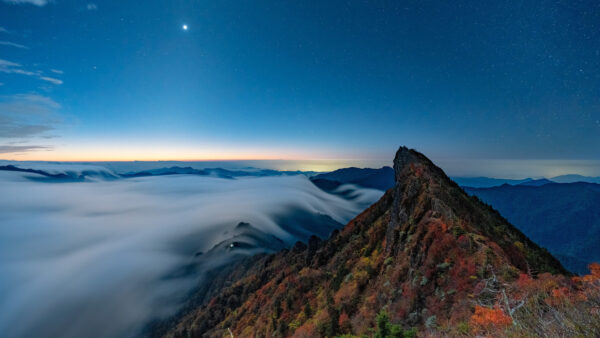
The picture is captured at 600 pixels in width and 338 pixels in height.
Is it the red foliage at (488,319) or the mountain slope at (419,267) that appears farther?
the mountain slope at (419,267)

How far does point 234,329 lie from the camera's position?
234 feet

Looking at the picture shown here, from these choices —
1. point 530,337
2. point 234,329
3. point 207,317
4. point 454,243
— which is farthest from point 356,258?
point 207,317

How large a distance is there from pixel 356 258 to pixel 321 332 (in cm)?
1506

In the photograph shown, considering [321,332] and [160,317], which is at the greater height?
[321,332]

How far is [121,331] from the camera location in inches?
7072

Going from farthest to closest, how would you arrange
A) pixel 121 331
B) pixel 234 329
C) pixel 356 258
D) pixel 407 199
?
1. pixel 121 331
2. pixel 234 329
3. pixel 356 258
4. pixel 407 199

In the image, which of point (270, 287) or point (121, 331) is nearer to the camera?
point (270, 287)

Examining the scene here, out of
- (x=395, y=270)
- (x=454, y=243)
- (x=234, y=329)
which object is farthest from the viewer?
(x=234, y=329)

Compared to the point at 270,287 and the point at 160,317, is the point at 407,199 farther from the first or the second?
the point at 160,317

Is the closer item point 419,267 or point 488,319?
point 488,319

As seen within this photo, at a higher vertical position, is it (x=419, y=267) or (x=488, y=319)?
(x=488, y=319)

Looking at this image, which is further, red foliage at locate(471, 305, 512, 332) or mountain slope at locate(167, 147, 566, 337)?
mountain slope at locate(167, 147, 566, 337)

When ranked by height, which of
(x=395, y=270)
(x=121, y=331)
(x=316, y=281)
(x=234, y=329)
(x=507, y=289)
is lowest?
(x=121, y=331)

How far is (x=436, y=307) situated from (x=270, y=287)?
2692 inches
